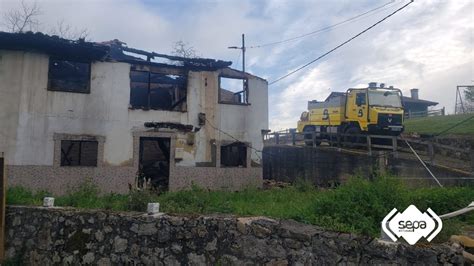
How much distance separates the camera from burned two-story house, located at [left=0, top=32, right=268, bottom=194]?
14.6 metres

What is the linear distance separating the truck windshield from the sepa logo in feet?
46.3

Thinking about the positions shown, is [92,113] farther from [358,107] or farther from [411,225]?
[411,225]

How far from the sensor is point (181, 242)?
22.8 feet

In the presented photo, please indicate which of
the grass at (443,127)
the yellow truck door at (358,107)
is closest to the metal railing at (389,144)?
the yellow truck door at (358,107)

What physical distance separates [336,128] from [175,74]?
954 centimetres

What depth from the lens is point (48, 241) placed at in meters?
8.48

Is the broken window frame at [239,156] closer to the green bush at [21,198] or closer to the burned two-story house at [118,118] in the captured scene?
the burned two-story house at [118,118]

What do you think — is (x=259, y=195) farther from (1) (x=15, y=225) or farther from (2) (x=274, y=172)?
(2) (x=274, y=172)

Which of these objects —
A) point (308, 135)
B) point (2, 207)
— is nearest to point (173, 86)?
point (308, 135)

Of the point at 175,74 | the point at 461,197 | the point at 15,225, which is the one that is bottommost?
the point at 15,225

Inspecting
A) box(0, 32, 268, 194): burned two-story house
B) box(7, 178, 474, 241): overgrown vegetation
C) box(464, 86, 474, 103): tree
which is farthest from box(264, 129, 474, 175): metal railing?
box(464, 86, 474, 103): tree

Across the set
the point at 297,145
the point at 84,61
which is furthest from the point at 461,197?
the point at 297,145

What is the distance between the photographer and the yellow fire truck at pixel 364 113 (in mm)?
19375

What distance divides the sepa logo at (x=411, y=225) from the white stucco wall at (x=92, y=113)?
1145cm
